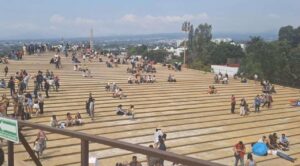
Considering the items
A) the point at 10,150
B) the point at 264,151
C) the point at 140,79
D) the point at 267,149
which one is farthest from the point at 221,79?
the point at 10,150

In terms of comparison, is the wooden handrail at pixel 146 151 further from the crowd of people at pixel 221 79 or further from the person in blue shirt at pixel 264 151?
the crowd of people at pixel 221 79

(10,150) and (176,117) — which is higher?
(10,150)

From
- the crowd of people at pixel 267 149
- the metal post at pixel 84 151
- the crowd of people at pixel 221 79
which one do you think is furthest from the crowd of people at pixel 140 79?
the metal post at pixel 84 151

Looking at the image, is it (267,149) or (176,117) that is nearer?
(267,149)

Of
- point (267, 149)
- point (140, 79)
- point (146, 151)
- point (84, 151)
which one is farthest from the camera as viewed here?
point (140, 79)

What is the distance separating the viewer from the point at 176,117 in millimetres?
26281

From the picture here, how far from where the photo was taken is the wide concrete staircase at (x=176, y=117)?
20266 millimetres

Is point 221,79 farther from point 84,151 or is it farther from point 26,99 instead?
point 84,151

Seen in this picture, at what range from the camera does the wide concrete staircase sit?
66.5ft

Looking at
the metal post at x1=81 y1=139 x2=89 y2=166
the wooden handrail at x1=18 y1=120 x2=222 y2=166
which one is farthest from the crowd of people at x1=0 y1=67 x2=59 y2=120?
the wooden handrail at x1=18 y1=120 x2=222 y2=166

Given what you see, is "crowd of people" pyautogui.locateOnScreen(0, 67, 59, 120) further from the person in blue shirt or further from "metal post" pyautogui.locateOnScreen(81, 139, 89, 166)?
"metal post" pyautogui.locateOnScreen(81, 139, 89, 166)

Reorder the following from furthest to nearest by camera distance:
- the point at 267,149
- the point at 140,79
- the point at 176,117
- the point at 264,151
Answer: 1. the point at 140,79
2. the point at 176,117
3. the point at 267,149
4. the point at 264,151

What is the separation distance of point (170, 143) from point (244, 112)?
845 centimetres

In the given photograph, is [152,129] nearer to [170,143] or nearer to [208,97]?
[170,143]
